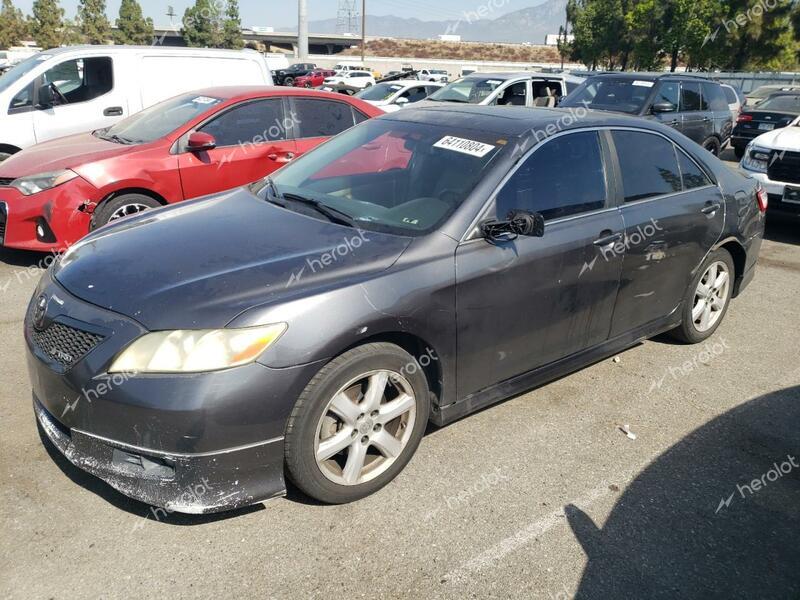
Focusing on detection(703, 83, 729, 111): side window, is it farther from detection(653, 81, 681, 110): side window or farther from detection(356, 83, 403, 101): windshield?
detection(356, 83, 403, 101): windshield

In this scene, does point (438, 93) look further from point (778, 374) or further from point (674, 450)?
point (674, 450)

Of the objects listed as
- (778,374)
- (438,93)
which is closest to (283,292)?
Answer: (778,374)

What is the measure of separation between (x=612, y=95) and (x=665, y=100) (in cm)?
83

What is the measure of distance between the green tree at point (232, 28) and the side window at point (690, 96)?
6414 cm

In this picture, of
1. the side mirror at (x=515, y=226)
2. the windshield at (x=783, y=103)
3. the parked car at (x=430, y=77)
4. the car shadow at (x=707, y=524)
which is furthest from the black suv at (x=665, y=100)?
the parked car at (x=430, y=77)

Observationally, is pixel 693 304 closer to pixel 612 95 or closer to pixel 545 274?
pixel 545 274

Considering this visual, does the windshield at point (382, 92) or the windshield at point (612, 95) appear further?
the windshield at point (382, 92)

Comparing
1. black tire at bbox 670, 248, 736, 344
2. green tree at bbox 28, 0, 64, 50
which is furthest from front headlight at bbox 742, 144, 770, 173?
green tree at bbox 28, 0, 64, 50

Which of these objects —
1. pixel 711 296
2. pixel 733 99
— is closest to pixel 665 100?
pixel 733 99

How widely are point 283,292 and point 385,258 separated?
51 cm

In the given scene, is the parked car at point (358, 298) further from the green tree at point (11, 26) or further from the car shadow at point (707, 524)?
the green tree at point (11, 26)

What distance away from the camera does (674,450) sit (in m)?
3.42

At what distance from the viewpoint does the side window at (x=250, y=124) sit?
6.18 meters

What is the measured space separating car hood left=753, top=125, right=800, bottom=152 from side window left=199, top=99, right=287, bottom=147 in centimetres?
600
